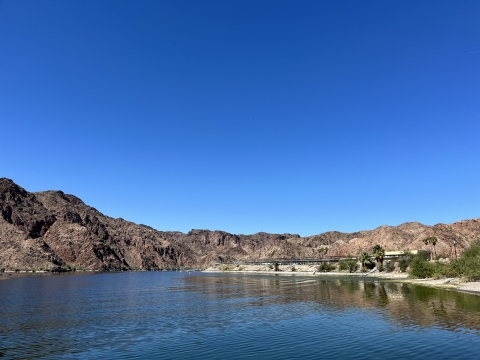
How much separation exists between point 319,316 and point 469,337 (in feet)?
48.9

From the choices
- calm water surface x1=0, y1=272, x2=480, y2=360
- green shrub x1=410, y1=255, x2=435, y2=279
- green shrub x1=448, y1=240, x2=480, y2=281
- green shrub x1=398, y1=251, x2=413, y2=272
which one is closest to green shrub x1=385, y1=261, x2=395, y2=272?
green shrub x1=398, y1=251, x2=413, y2=272

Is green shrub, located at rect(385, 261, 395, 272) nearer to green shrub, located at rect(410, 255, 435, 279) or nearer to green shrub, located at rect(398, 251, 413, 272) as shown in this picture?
green shrub, located at rect(398, 251, 413, 272)

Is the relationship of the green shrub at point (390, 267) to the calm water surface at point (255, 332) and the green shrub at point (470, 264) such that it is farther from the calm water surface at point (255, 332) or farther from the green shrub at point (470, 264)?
the calm water surface at point (255, 332)

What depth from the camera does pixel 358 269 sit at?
150750 millimetres

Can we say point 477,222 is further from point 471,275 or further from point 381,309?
point 381,309

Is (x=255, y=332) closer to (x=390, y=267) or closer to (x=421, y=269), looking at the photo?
(x=421, y=269)

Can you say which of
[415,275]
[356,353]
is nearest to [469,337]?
[356,353]

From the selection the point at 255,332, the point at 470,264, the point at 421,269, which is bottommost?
the point at 255,332

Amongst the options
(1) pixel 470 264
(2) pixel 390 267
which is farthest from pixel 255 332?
(2) pixel 390 267

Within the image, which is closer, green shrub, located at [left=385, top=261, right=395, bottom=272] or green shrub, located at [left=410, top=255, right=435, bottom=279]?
green shrub, located at [left=410, top=255, right=435, bottom=279]

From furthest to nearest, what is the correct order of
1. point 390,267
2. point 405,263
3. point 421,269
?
point 390,267 < point 405,263 < point 421,269

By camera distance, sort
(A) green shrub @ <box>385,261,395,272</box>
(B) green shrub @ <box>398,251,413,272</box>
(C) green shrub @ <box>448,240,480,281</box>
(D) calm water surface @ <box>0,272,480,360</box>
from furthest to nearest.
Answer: (A) green shrub @ <box>385,261,395,272</box> → (B) green shrub @ <box>398,251,413,272</box> → (C) green shrub @ <box>448,240,480,281</box> → (D) calm water surface @ <box>0,272,480,360</box>

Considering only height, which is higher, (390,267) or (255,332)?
(255,332)

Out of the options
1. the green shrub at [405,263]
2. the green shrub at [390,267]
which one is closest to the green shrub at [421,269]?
the green shrub at [405,263]
